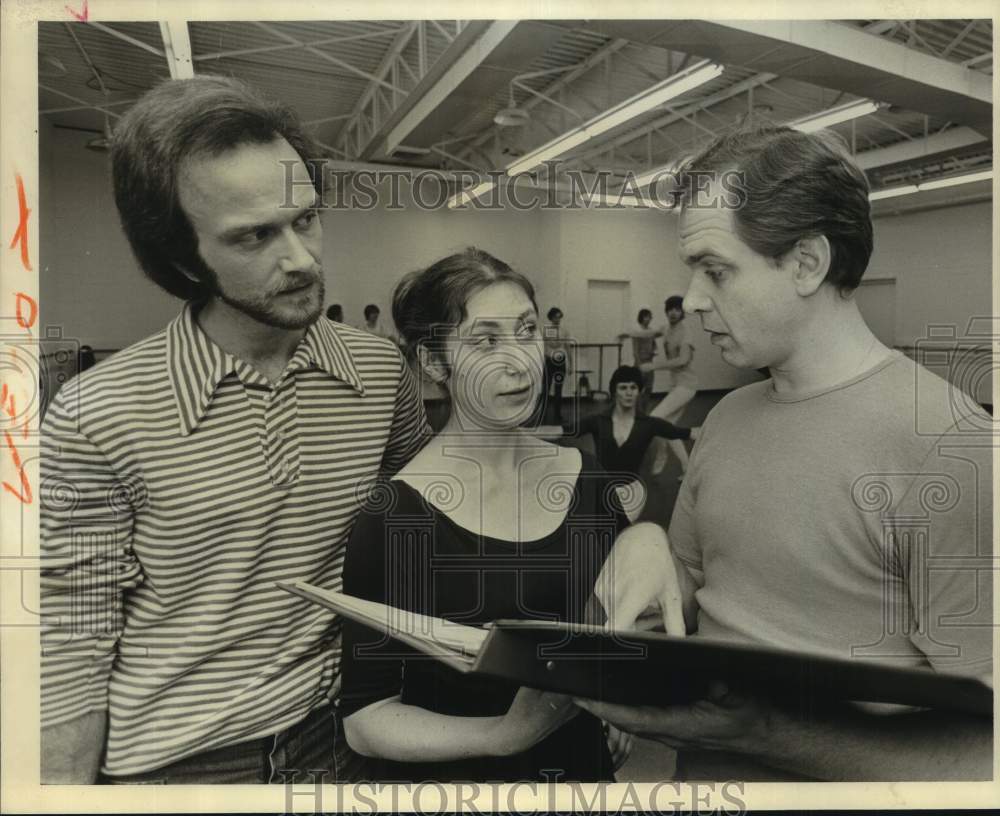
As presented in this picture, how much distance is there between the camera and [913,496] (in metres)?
1.91

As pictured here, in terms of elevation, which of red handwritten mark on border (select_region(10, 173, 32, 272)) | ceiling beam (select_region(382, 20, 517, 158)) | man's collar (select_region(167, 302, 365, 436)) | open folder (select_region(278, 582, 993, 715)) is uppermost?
ceiling beam (select_region(382, 20, 517, 158))

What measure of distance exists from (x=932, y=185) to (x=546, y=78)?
1032 mm

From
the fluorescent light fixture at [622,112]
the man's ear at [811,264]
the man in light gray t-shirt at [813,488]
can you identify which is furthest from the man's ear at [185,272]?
the man's ear at [811,264]

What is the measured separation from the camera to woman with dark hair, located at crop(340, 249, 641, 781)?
6.50 feet

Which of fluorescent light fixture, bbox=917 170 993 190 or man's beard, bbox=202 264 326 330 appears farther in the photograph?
fluorescent light fixture, bbox=917 170 993 190

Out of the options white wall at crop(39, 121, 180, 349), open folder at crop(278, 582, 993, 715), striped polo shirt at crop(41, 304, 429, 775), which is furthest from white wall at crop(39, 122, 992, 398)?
open folder at crop(278, 582, 993, 715)

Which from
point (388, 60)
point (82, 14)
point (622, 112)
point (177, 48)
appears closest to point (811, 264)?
point (622, 112)

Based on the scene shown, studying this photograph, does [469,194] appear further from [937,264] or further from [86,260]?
[937,264]

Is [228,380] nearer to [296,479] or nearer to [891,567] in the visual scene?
[296,479]

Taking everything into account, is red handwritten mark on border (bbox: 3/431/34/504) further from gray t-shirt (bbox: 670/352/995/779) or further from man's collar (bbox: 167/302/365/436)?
gray t-shirt (bbox: 670/352/995/779)

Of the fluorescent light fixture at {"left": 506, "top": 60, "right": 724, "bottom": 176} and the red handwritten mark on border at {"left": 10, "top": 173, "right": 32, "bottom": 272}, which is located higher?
the fluorescent light fixture at {"left": 506, "top": 60, "right": 724, "bottom": 176}

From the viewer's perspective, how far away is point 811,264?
1.95 metres

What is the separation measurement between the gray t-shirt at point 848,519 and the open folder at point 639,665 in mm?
46

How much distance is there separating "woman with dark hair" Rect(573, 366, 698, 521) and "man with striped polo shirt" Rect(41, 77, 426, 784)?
17.9 inches
